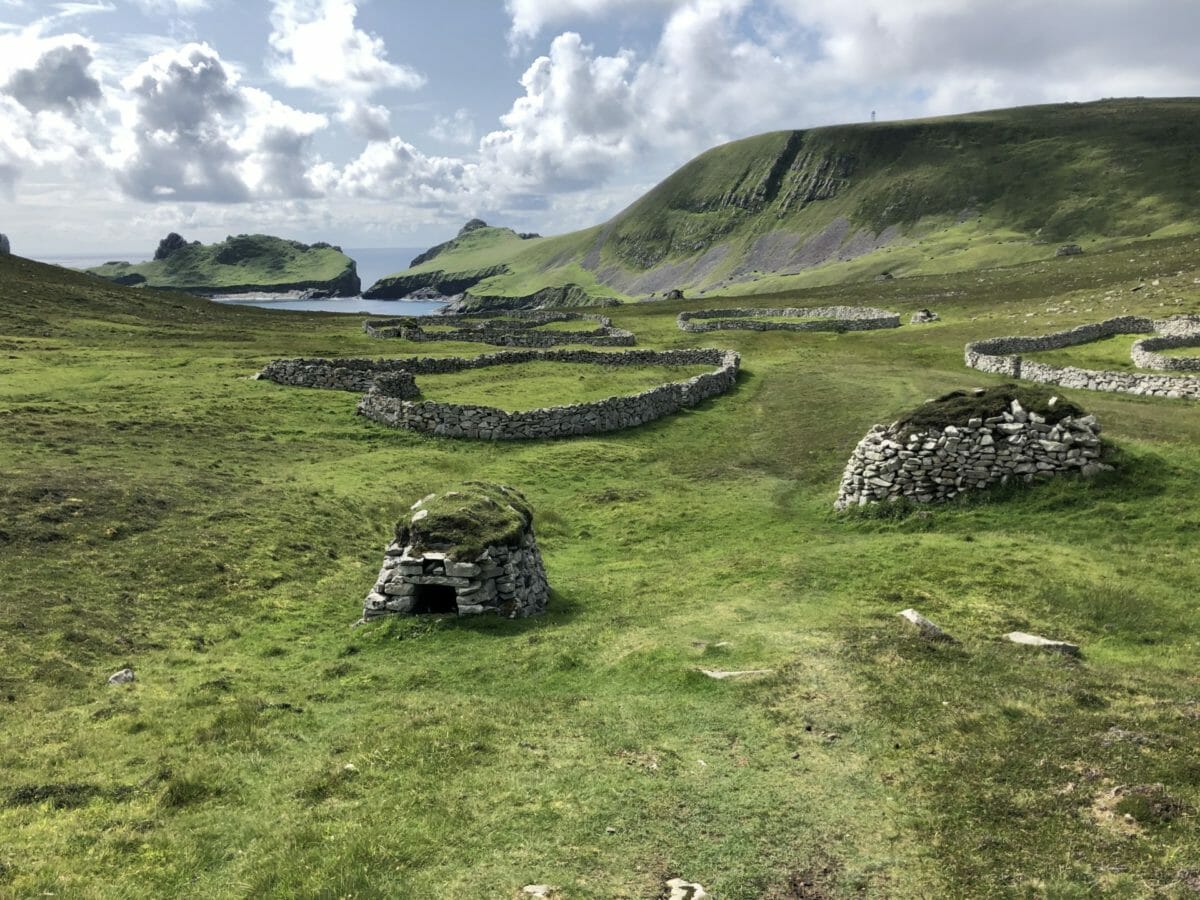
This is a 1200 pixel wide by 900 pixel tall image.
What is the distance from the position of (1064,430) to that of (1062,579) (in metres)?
7.34

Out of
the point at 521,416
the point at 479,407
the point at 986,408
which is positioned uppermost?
the point at 986,408

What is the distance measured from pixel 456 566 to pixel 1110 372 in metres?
44.3

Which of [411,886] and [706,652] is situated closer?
[411,886]

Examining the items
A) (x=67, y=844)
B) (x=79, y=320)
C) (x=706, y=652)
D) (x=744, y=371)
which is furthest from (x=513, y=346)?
(x=67, y=844)

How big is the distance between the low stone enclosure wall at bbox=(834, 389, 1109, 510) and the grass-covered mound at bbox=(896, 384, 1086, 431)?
0.09 m

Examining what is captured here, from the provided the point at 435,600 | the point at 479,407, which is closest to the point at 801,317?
the point at 479,407

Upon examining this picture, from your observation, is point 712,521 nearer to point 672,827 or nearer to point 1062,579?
point 1062,579

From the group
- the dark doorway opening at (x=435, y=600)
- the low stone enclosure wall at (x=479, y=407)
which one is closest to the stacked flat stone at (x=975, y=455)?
the dark doorway opening at (x=435, y=600)

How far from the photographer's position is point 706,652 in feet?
49.2

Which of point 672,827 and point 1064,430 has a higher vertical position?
point 1064,430

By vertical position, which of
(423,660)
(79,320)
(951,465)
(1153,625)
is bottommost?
(423,660)

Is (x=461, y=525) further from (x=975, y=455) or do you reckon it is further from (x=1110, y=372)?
(x=1110, y=372)

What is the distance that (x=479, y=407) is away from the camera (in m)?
37.3

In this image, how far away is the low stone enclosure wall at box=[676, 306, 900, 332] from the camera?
284 ft
